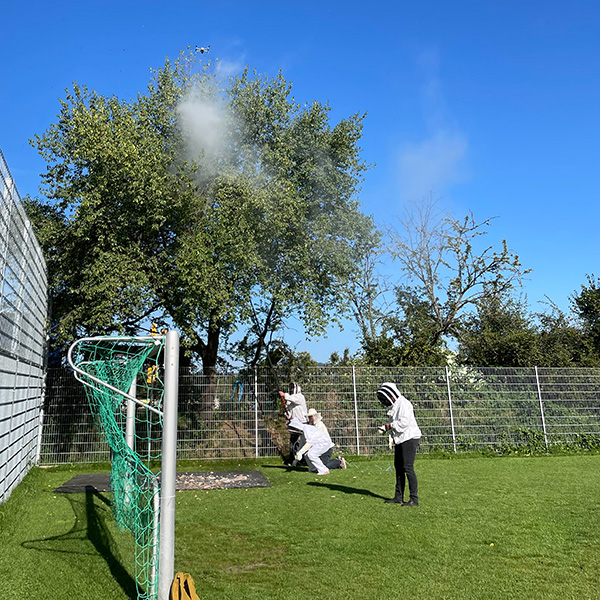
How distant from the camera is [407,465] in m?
6.57

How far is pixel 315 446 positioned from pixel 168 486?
6.72 m

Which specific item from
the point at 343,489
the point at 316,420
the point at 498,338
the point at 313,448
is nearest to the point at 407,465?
the point at 343,489

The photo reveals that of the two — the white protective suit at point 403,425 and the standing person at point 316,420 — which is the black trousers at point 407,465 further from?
the standing person at point 316,420

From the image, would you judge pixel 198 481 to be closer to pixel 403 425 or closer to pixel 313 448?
pixel 313 448

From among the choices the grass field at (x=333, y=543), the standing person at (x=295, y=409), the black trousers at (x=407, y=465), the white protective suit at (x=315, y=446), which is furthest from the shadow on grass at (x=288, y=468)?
the black trousers at (x=407, y=465)

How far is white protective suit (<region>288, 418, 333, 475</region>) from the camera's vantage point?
9492 mm

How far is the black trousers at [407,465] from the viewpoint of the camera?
6.52 m

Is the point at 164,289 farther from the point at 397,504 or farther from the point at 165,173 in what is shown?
the point at 397,504

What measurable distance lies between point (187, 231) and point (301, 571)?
8.53 m

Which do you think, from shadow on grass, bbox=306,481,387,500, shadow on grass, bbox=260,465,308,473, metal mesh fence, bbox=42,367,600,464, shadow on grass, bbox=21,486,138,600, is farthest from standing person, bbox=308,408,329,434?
shadow on grass, bbox=21,486,138,600

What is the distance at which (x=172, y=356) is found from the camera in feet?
11.4

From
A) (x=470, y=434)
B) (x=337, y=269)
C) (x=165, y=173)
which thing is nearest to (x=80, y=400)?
(x=165, y=173)

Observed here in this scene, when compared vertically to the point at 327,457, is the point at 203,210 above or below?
above

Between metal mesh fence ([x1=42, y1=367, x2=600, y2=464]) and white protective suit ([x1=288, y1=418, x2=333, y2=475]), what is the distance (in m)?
1.93
